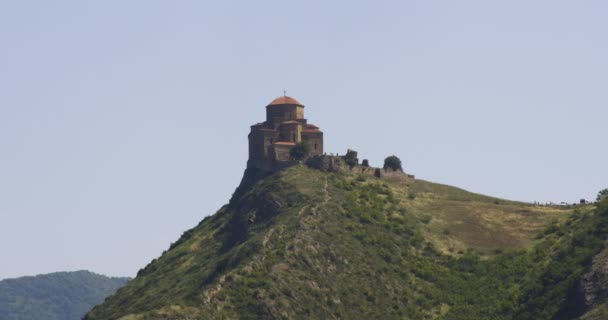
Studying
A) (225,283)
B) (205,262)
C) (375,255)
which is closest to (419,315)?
(375,255)

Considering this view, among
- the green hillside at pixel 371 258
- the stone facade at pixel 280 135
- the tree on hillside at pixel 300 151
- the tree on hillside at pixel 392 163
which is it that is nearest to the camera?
the green hillside at pixel 371 258

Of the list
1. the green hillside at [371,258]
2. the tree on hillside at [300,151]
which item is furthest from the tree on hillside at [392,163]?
the tree on hillside at [300,151]

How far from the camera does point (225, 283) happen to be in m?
140

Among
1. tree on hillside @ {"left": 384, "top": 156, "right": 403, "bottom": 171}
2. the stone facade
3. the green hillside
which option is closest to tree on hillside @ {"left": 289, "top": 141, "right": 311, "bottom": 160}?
the stone facade

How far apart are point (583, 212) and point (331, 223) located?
3863 centimetres

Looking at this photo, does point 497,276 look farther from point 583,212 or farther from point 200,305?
point 200,305

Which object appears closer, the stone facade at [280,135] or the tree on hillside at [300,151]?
the tree on hillside at [300,151]

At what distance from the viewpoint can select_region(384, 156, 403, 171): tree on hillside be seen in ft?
618

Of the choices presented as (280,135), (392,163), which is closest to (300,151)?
(280,135)

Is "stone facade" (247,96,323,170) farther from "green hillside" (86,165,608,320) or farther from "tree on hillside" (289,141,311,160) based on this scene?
"green hillside" (86,165,608,320)

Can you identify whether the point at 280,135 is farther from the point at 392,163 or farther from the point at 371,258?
the point at 371,258

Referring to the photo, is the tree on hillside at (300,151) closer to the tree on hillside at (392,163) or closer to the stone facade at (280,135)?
the stone facade at (280,135)

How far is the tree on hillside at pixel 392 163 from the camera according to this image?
618 ft

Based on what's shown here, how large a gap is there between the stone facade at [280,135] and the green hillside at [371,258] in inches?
156
